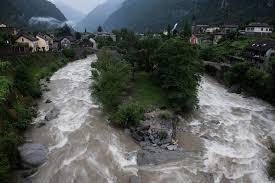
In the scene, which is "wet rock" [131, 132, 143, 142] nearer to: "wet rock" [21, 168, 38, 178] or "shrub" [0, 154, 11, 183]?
"wet rock" [21, 168, 38, 178]

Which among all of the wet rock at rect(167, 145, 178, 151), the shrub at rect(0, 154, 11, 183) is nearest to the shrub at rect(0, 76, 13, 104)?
the shrub at rect(0, 154, 11, 183)

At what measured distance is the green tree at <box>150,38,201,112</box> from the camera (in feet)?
88.4

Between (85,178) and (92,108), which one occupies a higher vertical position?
(92,108)

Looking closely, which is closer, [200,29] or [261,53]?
[261,53]

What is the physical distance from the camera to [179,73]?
91.9ft

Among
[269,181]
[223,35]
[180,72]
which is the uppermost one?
[223,35]

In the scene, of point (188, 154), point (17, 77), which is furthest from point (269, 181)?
point (17, 77)

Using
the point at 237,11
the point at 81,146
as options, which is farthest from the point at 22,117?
the point at 237,11

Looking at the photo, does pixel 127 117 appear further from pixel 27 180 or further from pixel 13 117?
pixel 13 117

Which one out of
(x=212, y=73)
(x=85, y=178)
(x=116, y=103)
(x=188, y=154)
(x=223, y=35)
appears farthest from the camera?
(x=223, y=35)

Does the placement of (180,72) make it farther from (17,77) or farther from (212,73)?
(212,73)

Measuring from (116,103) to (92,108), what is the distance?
3.36 meters

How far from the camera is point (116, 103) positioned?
2684 centimetres

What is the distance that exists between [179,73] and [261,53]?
80.8 feet
